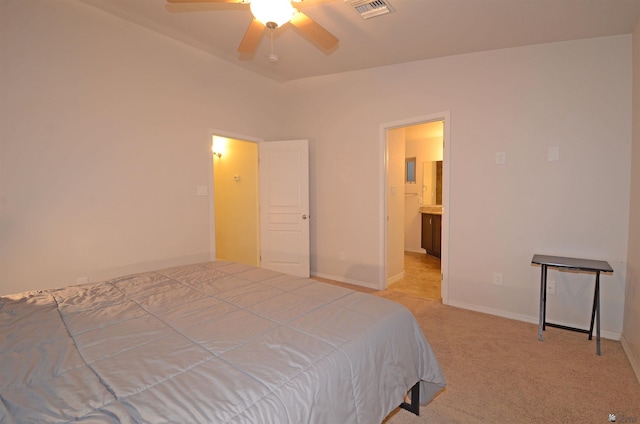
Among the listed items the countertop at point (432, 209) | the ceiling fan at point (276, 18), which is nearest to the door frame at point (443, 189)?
the ceiling fan at point (276, 18)

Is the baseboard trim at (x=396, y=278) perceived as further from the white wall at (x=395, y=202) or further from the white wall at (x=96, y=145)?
the white wall at (x=96, y=145)

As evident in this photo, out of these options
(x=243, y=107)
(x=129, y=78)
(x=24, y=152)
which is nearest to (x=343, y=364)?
(x=24, y=152)

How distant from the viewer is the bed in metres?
0.84

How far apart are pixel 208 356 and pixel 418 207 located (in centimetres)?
639

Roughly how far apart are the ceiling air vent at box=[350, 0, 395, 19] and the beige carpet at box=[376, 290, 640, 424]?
285 cm

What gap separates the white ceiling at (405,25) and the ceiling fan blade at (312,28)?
593 mm

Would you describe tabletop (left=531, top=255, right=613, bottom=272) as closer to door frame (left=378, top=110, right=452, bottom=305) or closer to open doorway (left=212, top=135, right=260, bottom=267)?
door frame (left=378, top=110, right=452, bottom=305)

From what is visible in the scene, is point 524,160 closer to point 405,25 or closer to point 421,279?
point 405,25

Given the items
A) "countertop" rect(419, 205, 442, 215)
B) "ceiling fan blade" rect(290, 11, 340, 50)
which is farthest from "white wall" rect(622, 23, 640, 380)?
"countertop" rect(419, 205, 442, 215)

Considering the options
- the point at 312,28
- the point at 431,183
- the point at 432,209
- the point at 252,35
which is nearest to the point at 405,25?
the point at 312,28

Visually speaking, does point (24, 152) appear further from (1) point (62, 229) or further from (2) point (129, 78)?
(2) point (129, 78)

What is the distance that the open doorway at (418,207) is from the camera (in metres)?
3.78

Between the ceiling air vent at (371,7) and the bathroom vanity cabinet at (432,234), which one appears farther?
the bathroom vanity cabinet at (432,234)

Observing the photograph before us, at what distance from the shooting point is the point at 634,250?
2375mm
